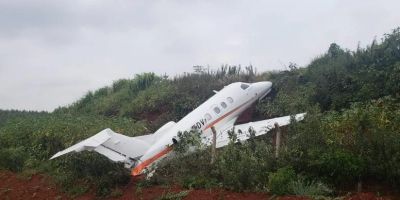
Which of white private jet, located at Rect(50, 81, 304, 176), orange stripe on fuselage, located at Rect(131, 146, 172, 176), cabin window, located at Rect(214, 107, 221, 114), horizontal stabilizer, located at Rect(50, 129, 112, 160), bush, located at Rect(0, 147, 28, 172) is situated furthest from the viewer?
cabin window, located at Rect(214, 107, 221, 114)

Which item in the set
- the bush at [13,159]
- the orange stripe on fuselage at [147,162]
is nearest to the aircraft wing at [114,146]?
the orange stripe on fuselage at [147,162]

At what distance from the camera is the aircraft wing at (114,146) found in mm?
15289

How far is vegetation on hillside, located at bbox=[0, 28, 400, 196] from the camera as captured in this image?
1238 cm

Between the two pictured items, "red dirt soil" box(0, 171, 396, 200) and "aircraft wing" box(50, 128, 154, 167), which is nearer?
"red dirt soil" box(0, 171, 396, 200)

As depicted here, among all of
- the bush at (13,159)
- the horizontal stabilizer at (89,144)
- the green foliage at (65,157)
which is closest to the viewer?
the horizontal stabilizer at (89,144)

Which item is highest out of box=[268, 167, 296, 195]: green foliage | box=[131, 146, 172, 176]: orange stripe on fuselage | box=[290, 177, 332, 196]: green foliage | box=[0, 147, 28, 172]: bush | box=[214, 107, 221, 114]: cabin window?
box=[214, 107, 221, 114]: cabin window

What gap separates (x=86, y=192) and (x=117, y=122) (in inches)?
462

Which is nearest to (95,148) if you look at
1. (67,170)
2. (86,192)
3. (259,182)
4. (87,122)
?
(86,192)

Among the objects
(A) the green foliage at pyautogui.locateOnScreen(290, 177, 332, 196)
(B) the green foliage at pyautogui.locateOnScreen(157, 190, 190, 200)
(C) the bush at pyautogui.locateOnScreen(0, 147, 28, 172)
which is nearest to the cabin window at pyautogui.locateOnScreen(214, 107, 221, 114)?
(C) the bush at pyautogui.locateOnScreen(0, 147, 28, 172)

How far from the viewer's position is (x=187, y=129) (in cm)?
1966

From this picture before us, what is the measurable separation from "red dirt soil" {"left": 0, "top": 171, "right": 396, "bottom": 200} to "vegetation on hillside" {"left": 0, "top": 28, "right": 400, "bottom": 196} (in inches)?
14.7

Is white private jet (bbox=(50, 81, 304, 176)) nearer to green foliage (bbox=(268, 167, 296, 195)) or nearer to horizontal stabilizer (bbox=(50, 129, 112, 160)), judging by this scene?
A: horizontal stabilizer (bbox=(50, 129, 112, 160))

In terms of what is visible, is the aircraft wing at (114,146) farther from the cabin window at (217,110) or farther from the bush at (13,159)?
the bush at (13,159)

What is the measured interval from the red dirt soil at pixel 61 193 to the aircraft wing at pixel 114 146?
102 centimetres
